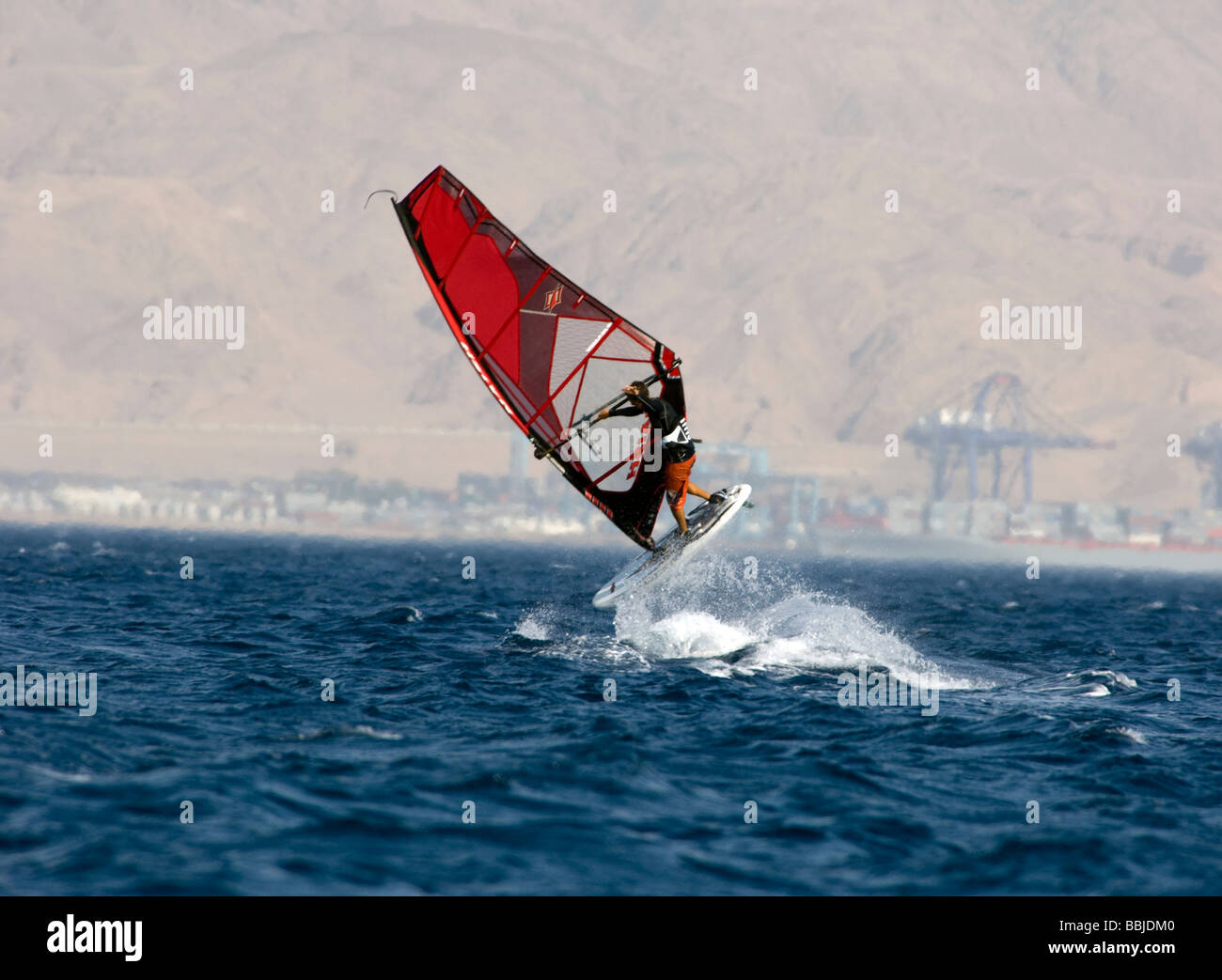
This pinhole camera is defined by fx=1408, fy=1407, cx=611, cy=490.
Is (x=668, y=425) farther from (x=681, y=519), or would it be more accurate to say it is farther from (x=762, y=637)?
(x=762, y=637)

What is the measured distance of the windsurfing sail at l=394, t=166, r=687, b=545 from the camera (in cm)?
2228

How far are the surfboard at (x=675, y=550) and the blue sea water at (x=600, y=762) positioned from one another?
101 cm

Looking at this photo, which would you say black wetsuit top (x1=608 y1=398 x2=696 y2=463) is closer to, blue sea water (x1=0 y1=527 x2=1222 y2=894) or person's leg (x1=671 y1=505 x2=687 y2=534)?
person's leg (x1=671 y1=505 x2=687 y2=534)

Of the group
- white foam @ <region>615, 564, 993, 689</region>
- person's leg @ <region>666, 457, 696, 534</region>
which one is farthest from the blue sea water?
person's leg @ <region>666, 457, 696, 534</region>

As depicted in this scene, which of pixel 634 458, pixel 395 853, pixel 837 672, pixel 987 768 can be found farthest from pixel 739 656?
pixel 395 853

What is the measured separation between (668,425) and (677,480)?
99 centimetres

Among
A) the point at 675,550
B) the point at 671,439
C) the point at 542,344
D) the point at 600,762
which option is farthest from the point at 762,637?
the point at 600,762

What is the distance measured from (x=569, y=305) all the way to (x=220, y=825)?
12611 mm

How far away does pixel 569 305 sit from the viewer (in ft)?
74.0

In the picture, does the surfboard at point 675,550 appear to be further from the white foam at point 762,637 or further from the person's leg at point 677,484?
the white foam at point 762,637
